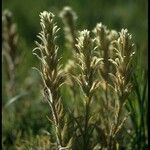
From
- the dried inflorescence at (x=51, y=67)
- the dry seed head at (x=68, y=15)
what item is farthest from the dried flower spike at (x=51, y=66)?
the dry seed head at (x=68, y=15)

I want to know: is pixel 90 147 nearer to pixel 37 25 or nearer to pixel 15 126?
pixel 15 126

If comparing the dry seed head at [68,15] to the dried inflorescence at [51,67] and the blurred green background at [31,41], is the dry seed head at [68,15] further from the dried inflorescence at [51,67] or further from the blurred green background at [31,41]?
the dried inflorescence at [51,67]

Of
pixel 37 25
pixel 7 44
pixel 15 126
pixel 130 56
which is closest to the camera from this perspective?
pixel 130 56

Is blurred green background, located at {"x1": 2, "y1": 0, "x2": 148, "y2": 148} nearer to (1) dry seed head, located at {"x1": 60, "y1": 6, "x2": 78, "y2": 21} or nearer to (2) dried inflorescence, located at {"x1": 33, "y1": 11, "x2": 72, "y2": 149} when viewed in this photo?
(1) dry seed head, located at {"x1": 60, "y1": 6, "x2": 78, "y2": 21}

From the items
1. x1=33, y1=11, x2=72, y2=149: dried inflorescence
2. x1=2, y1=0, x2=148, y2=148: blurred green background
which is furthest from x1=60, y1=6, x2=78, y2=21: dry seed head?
x1=33, y1=11, x2=72, y2=149: dried inflorescence

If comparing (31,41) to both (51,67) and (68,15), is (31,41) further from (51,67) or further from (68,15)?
(51,67)

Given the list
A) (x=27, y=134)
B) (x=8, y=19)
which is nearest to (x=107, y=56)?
(x=27, y=134)

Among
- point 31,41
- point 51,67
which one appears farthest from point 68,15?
point 31,41

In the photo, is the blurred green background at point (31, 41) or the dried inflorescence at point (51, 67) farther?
the blurred green background at point (31, 41)
